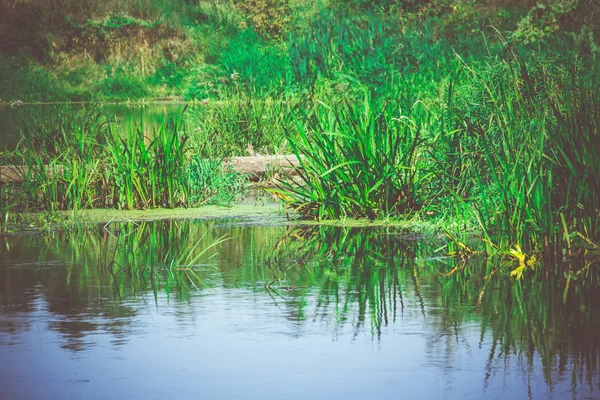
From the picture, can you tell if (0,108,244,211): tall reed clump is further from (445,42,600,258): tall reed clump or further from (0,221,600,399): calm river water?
(445,42,600,258): tall reed clump

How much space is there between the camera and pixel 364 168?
10250 millimetres

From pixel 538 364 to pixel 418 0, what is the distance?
110 feet

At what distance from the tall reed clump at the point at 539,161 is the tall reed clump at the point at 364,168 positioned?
0.71 metres

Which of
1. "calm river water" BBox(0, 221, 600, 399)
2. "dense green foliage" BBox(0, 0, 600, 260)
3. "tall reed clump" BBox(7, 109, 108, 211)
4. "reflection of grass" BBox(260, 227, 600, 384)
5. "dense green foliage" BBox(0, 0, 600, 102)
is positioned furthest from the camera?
"dense green foliage" BBox(0, 0, 600, 102)

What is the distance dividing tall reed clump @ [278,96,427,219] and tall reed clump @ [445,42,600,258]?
2.34ft

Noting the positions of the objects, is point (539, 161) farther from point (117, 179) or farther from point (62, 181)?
point (62, 181)

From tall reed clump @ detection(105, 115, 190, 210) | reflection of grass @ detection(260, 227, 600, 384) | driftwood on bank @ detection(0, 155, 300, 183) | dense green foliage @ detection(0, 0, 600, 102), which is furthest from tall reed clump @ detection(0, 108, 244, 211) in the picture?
dense green foliage @ detection(0, 0, 600, 102)

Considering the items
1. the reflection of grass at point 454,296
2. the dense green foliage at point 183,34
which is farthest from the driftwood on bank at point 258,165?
the dense green foliage at point 183,34

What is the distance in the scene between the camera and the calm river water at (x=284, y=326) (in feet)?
16.5

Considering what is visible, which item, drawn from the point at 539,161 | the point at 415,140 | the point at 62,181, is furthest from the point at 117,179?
the point at 539,161

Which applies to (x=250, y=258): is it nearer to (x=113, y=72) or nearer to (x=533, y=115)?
(x=533, y=115)

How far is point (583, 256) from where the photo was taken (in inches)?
321

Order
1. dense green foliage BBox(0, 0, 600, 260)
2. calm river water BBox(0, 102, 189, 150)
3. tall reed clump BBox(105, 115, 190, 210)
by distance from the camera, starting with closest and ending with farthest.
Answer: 1. dense green foliage BBox(0, 0, 600, 260)
2. tall reed clump BBox(105, 115, 190, 210)
3. calm river water BBox(0, 102, 189, 150)

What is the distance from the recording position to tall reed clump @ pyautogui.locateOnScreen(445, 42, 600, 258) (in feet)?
26.6
